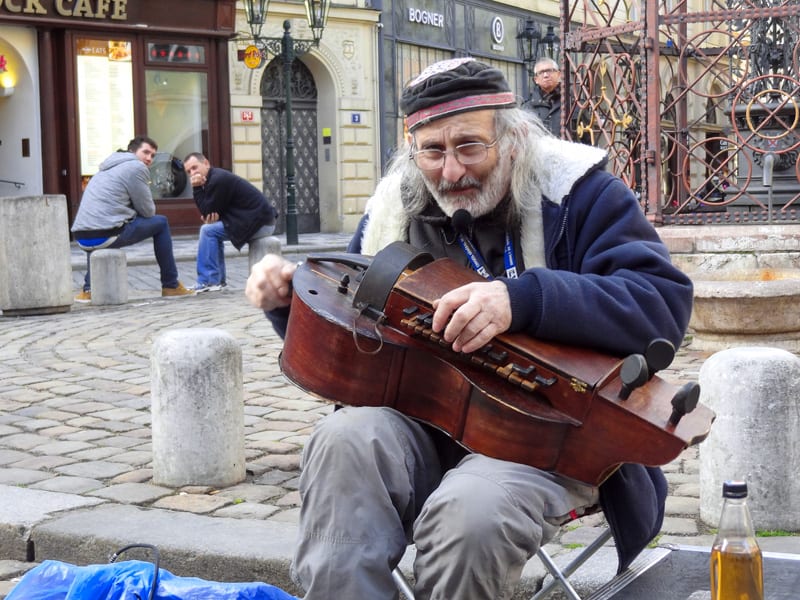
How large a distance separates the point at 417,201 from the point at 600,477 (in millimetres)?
878

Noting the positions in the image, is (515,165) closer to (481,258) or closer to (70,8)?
(481,258)

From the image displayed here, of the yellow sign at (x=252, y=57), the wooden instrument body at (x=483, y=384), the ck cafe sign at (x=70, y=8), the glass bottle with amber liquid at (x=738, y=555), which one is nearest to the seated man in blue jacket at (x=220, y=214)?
the ck cafe sign at (x=70, y=8)

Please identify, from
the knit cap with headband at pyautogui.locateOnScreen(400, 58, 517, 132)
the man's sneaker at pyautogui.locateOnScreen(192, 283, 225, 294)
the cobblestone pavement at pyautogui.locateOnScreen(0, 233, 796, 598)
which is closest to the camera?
→ the knit cap with headband at pyautogui.locateOnScreen(400, 58, 517, 132)

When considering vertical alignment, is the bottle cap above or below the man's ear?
below

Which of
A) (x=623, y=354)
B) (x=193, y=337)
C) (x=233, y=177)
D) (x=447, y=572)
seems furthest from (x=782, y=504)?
(x=233, y=177)

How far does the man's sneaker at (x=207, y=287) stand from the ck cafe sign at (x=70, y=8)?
26.7ft

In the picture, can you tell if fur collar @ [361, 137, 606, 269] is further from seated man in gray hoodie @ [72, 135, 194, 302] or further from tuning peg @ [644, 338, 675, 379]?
seated man in gray hoodie @ [72, 135, 194, 302]

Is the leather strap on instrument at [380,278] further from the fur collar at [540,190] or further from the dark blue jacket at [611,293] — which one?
the fur collar at [540,190]

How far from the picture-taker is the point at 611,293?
2668 mm

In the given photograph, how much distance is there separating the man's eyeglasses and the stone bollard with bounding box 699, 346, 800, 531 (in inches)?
53.2

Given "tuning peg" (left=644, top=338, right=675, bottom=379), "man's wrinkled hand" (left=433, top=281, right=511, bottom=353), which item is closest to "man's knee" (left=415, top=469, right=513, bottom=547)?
"man's wrinkled hand" (left=433, top=281, right=511, bottom=353)

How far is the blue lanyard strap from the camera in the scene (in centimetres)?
294

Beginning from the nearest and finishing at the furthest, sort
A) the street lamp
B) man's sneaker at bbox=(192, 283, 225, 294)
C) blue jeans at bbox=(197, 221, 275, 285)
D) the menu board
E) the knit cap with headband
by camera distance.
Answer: the knit cap with headband < man's sneaker at bbox=(192, 283, 225, 294) < blue jeans at bbox=(197, 221, 275, 285) < the street lamp < the menu board

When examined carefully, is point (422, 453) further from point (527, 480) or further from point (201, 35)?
point (201, 35)
